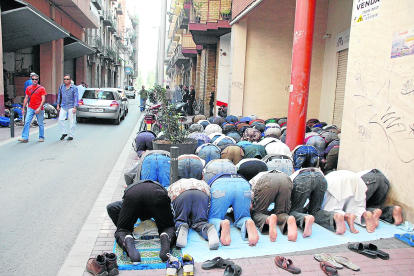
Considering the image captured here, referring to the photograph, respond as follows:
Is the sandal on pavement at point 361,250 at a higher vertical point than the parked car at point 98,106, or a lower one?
lower

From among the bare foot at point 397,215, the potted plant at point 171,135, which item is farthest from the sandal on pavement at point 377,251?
the potted plant at point 171,135

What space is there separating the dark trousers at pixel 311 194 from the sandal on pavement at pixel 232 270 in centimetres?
156

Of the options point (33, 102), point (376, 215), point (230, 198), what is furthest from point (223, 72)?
point (230, 198)

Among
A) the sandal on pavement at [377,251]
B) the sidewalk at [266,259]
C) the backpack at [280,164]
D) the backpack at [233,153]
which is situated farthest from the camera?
the backpack at [233,153]

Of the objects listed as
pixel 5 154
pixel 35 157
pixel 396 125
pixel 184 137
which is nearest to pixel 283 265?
pixel 396 125

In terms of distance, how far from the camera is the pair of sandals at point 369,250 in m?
4.23

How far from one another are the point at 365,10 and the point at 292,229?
173 inches

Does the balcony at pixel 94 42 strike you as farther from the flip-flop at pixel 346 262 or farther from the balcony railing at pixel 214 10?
the flip-flop at pixel 346 262

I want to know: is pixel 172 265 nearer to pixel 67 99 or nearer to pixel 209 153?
pixel 209 153

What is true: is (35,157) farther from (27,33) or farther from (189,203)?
(27,33)

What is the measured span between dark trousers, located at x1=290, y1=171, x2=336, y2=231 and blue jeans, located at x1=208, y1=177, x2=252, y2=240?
762 mm

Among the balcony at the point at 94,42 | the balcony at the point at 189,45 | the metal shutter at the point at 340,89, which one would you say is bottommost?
the metal shutter at the point at 340,89

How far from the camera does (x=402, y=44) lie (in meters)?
5.68

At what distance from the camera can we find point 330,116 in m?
14.2
